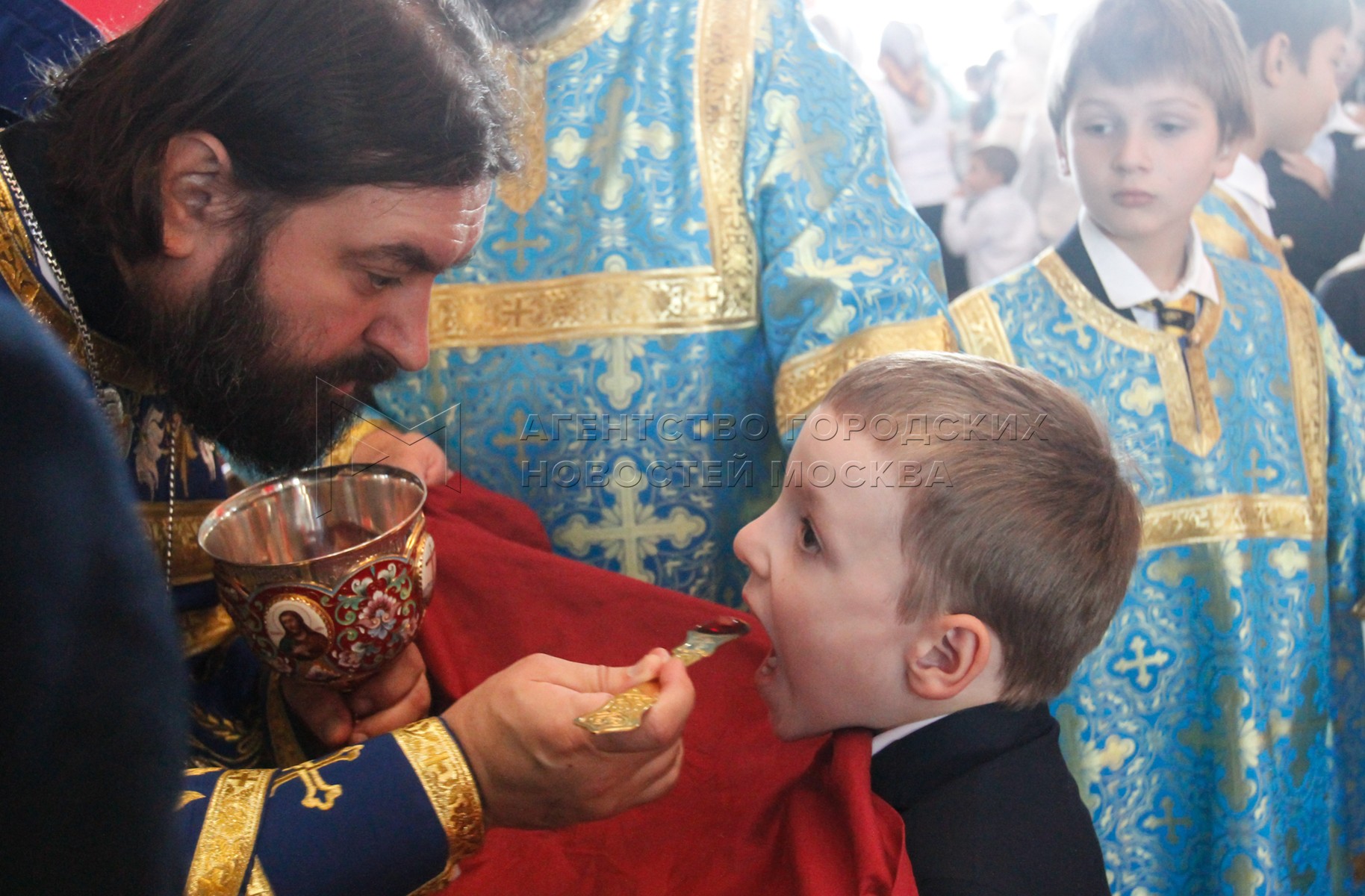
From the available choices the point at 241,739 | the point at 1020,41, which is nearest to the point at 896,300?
the point at 1020,41

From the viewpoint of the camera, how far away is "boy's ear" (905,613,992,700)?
102 centimetres

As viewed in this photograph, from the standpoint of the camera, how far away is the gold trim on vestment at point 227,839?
34.0 inches

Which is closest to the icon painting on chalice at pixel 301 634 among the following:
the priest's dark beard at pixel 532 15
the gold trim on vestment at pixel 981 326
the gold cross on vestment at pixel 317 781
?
the gold cross on vestment at pixel 317 781

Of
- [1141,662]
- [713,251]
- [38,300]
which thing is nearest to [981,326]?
[713,251]

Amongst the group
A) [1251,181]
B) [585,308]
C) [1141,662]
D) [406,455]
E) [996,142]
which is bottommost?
[1141,662]

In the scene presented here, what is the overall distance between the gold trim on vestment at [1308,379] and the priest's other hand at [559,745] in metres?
1.55

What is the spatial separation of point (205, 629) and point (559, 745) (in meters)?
0.76

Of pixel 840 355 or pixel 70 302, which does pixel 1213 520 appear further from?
pixel 70 302

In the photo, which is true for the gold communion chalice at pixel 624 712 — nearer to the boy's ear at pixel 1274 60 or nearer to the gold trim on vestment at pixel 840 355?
the gold trim on vestment at pixel 840 355

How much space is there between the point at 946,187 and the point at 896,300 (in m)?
0.67

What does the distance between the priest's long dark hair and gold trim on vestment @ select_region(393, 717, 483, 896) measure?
639 millimetres

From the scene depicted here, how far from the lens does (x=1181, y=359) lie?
72.7 inches

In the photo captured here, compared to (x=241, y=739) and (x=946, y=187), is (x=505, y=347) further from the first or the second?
(x=946, y=187)

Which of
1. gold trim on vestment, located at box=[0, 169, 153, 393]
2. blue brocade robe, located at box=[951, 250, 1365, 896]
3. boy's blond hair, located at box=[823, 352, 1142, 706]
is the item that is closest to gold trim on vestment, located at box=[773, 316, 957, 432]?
boy's blond hair, located at box=[823, 352, 1142, 706]
